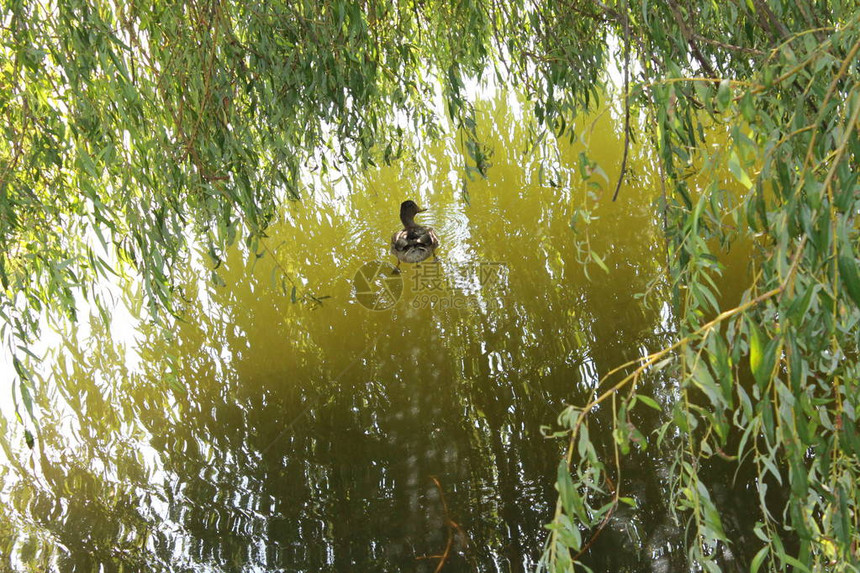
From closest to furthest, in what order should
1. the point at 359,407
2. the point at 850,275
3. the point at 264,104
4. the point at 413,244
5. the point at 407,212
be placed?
the point at 850,275
the point at 264,104
the point at 359,407
the point at 413,244
the point at 407,212

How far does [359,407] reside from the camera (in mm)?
4586

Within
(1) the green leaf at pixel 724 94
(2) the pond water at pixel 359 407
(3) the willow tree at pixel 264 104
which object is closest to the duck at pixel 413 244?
(2) the pond water at pixel 359 407

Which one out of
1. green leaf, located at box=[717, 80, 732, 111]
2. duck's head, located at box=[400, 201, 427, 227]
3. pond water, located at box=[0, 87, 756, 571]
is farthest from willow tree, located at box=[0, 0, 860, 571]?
duck's head, located at box=[400, 201, 427, 227]

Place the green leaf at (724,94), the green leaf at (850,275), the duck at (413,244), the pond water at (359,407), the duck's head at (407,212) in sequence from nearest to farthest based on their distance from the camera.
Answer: the green leaf at (850,275), the green leaf at (724,94), the pond water at (359,407), the duck at (413,244), the duck's head at (407,212)

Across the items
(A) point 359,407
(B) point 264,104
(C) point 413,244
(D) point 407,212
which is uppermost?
(D) point 407,212

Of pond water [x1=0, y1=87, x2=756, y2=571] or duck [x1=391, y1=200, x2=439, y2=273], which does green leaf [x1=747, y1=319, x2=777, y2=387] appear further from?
duck [x1=391, y1=200, x2=439, y2=273]

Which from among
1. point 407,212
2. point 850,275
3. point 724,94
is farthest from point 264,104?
point 407,212

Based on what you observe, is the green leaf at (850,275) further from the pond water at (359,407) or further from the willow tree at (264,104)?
the pond water at (359,407)

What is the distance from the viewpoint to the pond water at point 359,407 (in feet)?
11.7

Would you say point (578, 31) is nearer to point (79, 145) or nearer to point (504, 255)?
point (79, 145)

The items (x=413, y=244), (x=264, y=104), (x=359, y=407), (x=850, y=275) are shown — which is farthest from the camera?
(x=413, y=244)

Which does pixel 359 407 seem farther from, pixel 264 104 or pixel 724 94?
pixel 724 94

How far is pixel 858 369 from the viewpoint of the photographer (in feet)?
5.15

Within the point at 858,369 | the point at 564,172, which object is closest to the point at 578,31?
the point at 858,369
